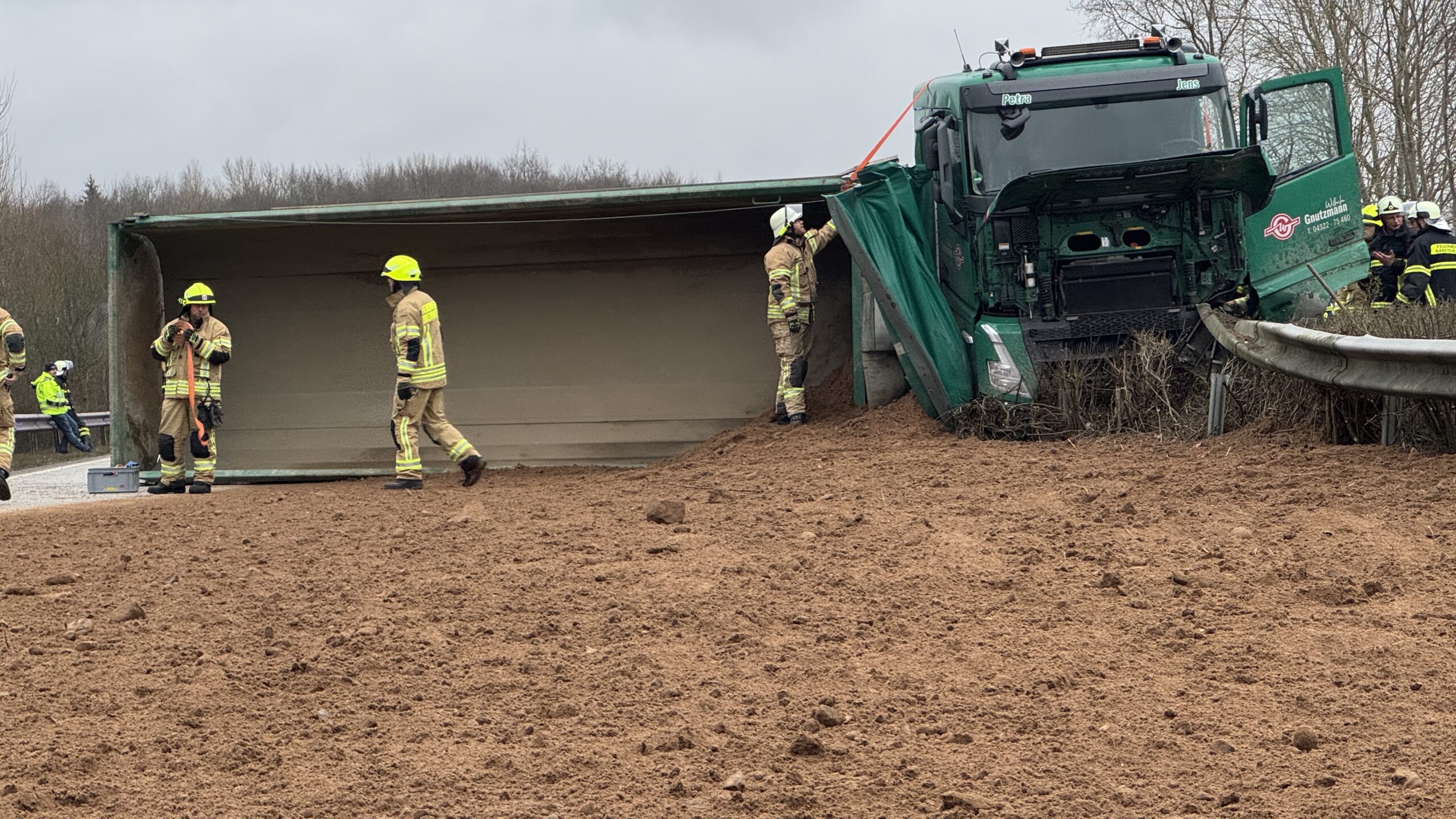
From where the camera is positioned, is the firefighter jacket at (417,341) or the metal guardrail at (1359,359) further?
the firefighter jacket at (417,341)

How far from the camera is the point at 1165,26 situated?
2784 cm

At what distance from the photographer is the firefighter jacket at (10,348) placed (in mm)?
11383

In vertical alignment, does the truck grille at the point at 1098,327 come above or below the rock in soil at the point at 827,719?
above

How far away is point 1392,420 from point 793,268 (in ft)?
16.9

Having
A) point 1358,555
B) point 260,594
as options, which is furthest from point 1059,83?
point 260,594

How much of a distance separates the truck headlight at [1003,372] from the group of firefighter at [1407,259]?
2.11 metres

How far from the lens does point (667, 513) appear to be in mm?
7195

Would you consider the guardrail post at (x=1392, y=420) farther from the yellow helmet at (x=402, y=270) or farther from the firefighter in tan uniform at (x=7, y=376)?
the firefighter in tan uniform at (x=7, y=376)

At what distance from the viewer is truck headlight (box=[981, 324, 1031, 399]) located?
9.69m

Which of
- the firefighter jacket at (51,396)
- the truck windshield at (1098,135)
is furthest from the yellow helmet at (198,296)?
the firefighter jacket at (51,396)

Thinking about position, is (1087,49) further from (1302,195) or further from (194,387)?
(194,387)

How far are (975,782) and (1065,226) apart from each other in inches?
269

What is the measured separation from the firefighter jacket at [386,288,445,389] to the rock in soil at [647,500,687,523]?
12.5 feet

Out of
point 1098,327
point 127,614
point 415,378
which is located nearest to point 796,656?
point 127,614
